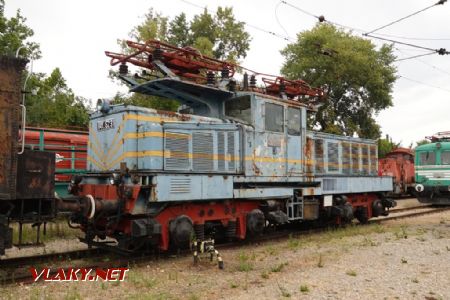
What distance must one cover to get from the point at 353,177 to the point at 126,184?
7.49 metres

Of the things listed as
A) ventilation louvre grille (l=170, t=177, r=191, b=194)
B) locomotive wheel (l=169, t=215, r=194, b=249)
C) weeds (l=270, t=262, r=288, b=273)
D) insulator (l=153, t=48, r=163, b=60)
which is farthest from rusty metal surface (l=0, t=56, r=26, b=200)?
weeds (l=270, t=262, r=288, b=273)

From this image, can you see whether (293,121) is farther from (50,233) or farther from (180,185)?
(50,233)

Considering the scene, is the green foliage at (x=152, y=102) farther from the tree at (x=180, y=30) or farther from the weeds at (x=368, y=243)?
the weeds at (x=368, y=243)

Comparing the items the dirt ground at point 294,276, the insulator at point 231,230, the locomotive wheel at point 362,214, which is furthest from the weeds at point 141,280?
the locomotive wheel at point 362,214

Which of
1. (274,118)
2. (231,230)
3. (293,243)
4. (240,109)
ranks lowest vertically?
(293,243)

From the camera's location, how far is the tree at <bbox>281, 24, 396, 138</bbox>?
101 feet

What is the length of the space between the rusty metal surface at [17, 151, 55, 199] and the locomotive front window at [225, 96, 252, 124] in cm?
464

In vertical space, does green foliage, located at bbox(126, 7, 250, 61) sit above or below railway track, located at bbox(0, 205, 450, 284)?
above

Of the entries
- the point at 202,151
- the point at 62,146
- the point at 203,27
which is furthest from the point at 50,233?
the point at 203,27

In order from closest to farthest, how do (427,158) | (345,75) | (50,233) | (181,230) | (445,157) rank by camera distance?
1. (181,230)
2. (50,233)
3. (445,157)
4. (427,158)
5. (345,75)

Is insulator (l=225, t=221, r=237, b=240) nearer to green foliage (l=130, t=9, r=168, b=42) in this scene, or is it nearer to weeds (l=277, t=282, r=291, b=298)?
weeds (l=277, t=282, r=291, b=298)

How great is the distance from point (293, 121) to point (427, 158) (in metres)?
11.4

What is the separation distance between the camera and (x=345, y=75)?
31.1 m

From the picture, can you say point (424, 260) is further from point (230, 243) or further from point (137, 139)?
point (137, 139)
